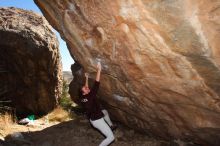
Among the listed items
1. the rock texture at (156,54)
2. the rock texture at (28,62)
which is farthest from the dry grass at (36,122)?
the rock texture at (156,54)

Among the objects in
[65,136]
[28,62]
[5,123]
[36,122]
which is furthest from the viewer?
[28,62]

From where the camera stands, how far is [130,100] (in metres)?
7.79

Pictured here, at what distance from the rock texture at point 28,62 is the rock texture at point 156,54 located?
11.6 feet

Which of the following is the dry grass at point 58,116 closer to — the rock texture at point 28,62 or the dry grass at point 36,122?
the dry grass at point 36,122

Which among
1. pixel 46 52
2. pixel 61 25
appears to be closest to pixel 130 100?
pixel 61 25

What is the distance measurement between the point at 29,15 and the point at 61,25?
5.64 metres

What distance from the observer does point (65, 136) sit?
891 centimetres

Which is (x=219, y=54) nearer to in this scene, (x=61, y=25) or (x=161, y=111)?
(x=161, y=111)

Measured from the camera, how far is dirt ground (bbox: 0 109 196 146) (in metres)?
8.16

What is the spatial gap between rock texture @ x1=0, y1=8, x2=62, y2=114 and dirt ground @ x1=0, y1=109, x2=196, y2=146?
1.65m

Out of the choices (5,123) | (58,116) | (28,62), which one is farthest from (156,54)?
(58,116)

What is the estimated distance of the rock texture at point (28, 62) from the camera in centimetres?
1088

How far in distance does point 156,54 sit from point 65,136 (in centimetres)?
443

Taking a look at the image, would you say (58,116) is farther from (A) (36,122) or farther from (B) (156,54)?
(B) (156,54)
